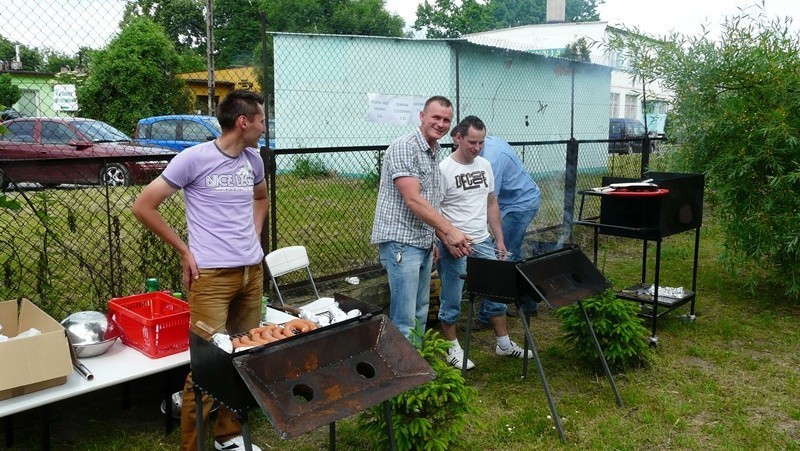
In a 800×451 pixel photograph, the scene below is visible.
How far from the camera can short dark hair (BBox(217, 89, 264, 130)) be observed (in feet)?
10.5

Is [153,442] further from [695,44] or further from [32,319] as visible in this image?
[695,44]

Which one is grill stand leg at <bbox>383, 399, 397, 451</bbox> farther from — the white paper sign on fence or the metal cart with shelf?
the white paper sign on fence

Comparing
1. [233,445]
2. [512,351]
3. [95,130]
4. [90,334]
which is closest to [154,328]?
[90,334]

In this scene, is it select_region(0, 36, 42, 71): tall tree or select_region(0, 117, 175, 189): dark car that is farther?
select_region(0, 117, 175, 189): dark car

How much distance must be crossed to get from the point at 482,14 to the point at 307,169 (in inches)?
1667

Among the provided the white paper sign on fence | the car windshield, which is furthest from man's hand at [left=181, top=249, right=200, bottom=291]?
the white paper sign on fence

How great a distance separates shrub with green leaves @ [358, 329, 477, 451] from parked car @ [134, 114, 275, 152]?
7.50 m

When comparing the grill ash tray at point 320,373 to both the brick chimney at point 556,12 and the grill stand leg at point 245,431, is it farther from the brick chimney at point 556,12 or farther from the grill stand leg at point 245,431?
the brick chimney at point 556,12

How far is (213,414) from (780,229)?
5.21m

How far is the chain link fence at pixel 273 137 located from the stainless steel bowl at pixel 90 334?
70 cm

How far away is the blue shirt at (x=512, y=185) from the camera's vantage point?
18.1ft

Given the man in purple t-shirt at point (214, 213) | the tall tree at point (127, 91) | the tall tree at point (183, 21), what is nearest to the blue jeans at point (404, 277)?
the man in purple t-shirt at point (214, 213)

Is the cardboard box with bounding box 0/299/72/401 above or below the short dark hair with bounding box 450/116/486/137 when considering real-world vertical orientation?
below

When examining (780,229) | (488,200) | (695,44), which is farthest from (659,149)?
(488,200)
